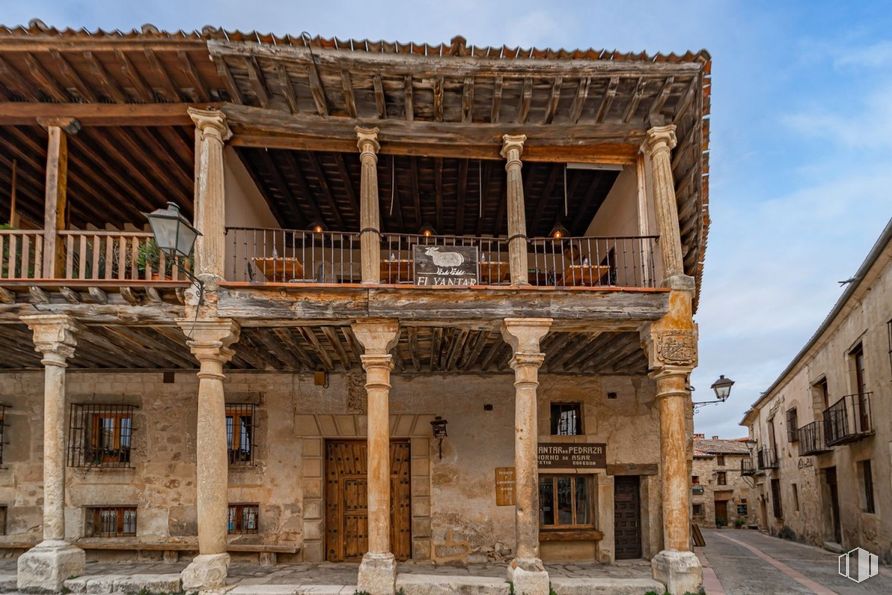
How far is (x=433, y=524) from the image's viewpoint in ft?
36.2

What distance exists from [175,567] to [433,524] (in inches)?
159

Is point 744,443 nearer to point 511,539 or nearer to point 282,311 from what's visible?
point 511,539

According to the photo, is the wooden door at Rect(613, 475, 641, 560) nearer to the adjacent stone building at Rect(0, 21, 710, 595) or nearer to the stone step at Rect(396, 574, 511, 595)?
the adjacent stone building at Rect(0, 21, 710, 595)

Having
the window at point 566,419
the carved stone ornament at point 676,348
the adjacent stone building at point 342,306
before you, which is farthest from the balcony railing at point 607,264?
the window at point 566,419

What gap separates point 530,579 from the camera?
25.1 feet

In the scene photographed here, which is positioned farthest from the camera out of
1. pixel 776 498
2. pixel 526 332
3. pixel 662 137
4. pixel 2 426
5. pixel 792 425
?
pixel 776 498

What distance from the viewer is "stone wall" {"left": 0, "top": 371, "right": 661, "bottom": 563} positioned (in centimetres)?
1090

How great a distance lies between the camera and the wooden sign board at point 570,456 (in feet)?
37.6

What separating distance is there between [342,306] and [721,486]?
3536 centimetres

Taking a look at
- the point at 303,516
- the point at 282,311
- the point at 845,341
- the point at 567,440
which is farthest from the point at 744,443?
the point at 282,311

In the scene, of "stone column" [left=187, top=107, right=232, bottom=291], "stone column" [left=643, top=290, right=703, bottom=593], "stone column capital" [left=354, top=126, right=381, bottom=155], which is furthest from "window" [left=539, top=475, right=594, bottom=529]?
"stone column" [left=187, top=107, right=232, bottom=291]

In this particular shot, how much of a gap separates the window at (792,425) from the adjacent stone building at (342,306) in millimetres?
11223

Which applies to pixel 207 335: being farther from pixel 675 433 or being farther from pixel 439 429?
pixel 675 433

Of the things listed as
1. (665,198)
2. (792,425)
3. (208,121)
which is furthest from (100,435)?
(792,425)
